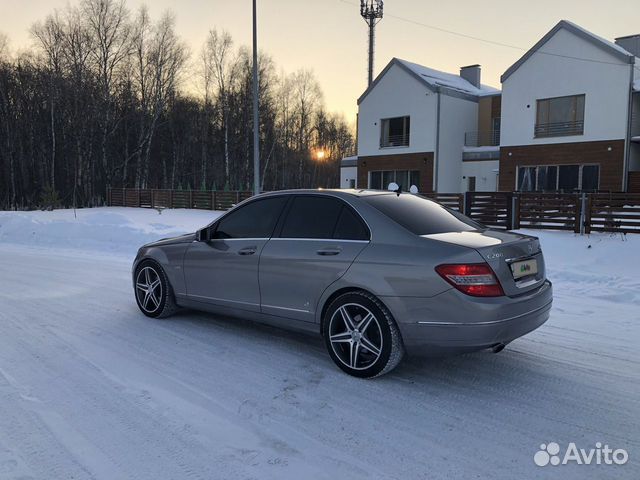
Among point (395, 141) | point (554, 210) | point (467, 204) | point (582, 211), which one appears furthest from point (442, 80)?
point (582, 211)

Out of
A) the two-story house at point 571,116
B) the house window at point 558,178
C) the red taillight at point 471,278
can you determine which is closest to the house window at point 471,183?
the two-story house at point 571,116

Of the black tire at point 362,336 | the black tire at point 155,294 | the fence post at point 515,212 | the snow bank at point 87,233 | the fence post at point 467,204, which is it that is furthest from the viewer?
the fence post at point 467,204

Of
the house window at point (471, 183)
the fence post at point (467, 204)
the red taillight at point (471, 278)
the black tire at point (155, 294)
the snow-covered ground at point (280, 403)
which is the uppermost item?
the house window at point (471, 183)

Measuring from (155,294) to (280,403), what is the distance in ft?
9.63

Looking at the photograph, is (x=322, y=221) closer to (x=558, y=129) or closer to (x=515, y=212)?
(x=515, y=212)

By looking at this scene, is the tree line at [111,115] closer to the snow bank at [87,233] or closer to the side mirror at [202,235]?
the snow bank at [87,233]

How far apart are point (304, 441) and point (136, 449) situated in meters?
1.02

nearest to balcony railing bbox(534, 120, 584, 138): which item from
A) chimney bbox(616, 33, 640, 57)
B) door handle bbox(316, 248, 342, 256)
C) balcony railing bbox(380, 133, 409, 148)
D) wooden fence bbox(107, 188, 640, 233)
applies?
balcony railing bbox(380, 133, 409, 148)

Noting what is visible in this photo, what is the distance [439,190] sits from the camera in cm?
2767

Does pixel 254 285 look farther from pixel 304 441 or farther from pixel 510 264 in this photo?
pixel 510 264

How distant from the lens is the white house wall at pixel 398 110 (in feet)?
90.1

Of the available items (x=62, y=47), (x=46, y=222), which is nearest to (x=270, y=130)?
(x=62, y=47)

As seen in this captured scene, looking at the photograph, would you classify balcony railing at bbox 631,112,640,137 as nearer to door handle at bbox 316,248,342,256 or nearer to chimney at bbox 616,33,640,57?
chimney at bbox 616,33,640,57

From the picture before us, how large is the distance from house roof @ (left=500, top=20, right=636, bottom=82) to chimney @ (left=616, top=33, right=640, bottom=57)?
5548mm
